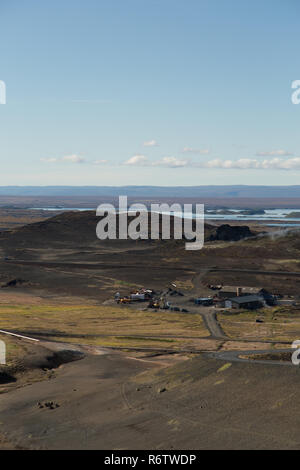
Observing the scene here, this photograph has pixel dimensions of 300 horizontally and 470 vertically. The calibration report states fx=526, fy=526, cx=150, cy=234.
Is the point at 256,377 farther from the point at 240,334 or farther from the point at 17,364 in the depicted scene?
the point at 240,334

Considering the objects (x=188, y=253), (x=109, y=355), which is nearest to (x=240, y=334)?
(x=109, y=355)

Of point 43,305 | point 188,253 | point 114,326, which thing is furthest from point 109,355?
point 188,253

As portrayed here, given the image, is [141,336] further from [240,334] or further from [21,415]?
[21,415]

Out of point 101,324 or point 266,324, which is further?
point 101,324

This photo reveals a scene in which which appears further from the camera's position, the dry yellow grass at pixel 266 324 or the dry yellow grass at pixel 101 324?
the dry yellow grass at pixel 266 324

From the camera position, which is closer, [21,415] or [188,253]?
[21,415]

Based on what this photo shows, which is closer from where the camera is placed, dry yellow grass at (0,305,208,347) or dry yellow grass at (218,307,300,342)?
dry yellow grass at (0,305,208,347)

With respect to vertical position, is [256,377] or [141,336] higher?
[256,377]
